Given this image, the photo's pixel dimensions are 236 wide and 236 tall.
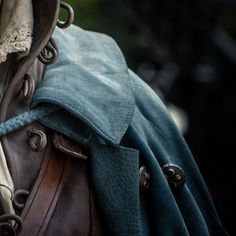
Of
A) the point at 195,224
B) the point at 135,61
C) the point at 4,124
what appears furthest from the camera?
the point at 135,61

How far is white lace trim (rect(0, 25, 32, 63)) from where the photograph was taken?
222cm

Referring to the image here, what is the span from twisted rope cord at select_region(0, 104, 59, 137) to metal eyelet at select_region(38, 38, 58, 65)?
10 centimetres

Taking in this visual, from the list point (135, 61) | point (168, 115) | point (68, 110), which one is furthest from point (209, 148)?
point (68, 110)

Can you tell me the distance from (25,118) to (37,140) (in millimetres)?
58

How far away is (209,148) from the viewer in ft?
20.7

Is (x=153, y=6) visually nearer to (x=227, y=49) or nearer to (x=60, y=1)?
(x=227, y=49)

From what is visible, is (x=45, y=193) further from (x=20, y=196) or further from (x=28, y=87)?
(x=28, y=87)

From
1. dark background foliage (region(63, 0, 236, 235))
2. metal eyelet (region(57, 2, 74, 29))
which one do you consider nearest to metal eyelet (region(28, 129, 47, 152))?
metal eyelet (region(57, 2, 74, 29))

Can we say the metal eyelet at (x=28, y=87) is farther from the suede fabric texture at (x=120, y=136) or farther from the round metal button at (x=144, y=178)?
the round metal button at (x=144, y=178)

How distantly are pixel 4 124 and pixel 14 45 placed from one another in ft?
0.59

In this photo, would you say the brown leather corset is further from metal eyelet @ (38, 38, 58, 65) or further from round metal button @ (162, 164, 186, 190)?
round metal button @ (162, 164, 186, 190)

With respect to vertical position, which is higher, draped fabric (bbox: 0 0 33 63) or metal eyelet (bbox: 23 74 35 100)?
draped fabric (bbox: 0 0 33 63)

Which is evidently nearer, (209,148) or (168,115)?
(168,115)

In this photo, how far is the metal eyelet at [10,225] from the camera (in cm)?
213
